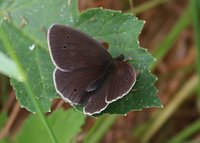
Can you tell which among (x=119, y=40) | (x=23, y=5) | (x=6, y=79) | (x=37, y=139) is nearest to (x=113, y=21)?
(x=119, y=40)

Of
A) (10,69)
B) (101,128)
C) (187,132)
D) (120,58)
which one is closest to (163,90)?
(187,132)

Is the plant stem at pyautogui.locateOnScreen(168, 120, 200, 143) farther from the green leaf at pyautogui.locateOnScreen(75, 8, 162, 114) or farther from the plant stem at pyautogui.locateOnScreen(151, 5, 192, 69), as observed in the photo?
the green leaf at pyautogui.locateOnScreen(75, 8, 162, 114)

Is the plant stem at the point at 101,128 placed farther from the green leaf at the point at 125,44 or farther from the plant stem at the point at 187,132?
the green leaf at the point at 125,44

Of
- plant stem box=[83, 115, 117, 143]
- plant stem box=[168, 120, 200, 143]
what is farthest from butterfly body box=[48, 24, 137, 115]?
plant stem box=[168, 120, 200, 143]

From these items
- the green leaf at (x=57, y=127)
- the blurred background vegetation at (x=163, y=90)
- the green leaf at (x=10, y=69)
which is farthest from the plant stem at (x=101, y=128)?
the green leaf at (x=10, y=69)

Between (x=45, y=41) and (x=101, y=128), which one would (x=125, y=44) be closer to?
(x=45, y=41)

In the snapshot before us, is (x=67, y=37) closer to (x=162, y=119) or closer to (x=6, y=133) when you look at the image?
(x=6, y=133)
